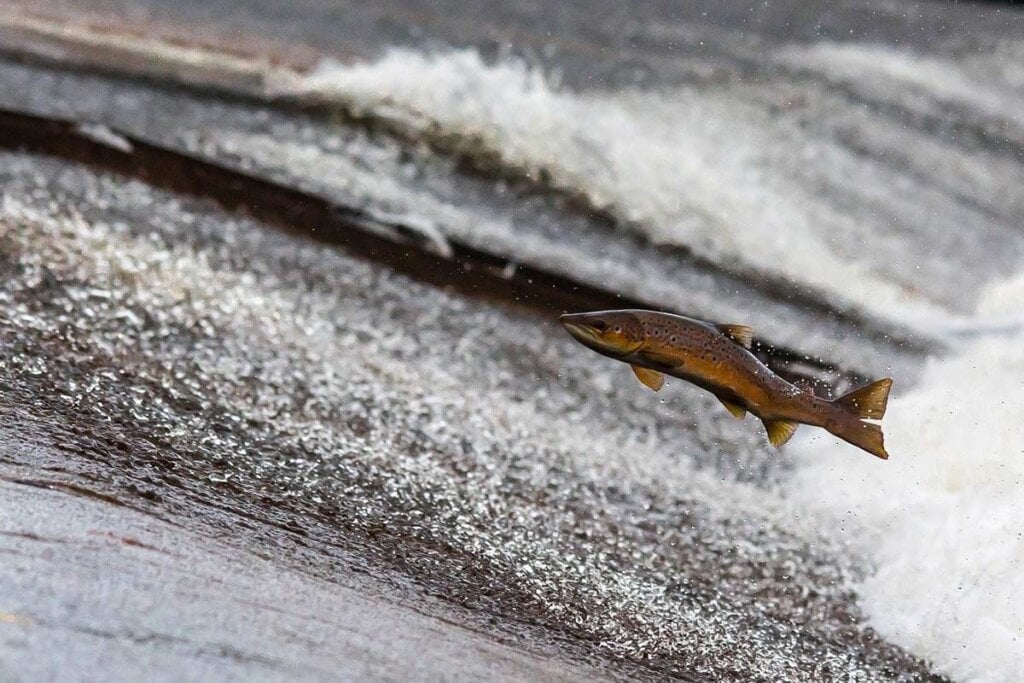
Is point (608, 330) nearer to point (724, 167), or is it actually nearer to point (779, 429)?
point (779, 429)

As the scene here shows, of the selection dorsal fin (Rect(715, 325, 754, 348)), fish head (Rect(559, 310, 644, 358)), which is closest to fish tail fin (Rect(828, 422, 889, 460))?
dorsal fin (Rect(715, 325, 754, 348))

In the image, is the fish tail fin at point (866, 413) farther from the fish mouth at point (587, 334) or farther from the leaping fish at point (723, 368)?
the fish mouth at point (587, 334)

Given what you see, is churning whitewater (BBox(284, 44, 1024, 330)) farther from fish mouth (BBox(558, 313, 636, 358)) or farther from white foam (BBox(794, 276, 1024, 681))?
fish mouth (BBox(558, 313, 636, 358))

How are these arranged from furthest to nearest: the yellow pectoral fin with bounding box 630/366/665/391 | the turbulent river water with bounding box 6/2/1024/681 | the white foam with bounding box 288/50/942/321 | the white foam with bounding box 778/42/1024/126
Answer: the white foam with bounding box 778/42/1024/126
the white foam with bounding box 288/50/942/321
the turbulent river water with bounding box 6/2/1024/681
the yellow pectoral fin with bounding box 630/366/665/391

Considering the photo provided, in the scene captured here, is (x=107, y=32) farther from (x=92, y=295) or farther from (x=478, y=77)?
(x=92, y=295)

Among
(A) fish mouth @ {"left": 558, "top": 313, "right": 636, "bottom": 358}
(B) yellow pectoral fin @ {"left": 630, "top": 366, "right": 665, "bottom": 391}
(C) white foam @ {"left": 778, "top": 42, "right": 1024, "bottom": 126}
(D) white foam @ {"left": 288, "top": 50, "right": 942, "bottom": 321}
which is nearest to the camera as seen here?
(A) fish mouth @ {"left": 558, "top": 313, "right": 636, "bottom": 358}

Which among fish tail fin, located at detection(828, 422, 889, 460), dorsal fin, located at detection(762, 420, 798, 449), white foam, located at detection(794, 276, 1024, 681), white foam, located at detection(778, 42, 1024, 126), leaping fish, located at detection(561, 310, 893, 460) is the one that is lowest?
white foam, located at detection(794, 276, 1024, 681)

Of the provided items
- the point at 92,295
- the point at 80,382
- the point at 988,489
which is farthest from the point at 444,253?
the point at 988,489

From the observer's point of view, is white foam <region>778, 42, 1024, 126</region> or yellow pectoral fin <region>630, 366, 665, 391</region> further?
white foam <region>778, 42, 1024, 126</region>
